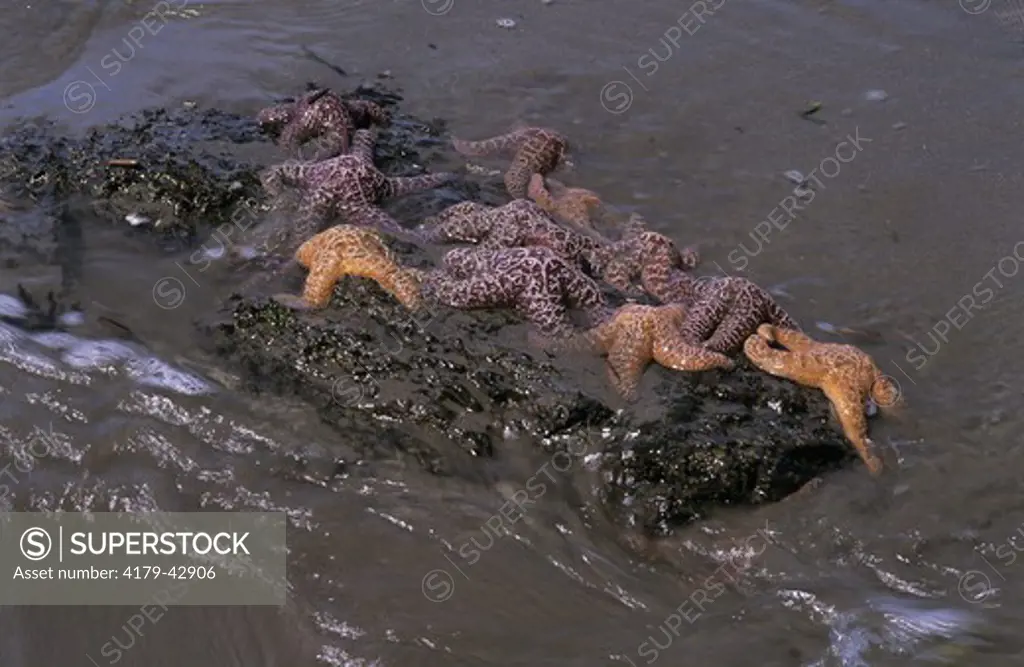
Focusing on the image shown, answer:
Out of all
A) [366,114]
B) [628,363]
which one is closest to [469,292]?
[628,363]

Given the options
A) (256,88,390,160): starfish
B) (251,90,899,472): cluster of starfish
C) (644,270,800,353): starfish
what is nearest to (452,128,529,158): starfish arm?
(251,90,899,472): cluster of starfish

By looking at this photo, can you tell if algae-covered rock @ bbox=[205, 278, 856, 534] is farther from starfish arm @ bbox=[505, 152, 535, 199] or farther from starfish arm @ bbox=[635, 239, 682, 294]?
starfish arm @ bbox=[505, 152, 535, 199]

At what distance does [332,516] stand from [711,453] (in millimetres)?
2290

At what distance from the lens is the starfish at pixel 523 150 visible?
7.96 m

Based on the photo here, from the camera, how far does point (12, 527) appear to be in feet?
18.6

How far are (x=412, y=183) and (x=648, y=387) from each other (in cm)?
295

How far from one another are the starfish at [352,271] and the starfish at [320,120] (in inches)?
71.0

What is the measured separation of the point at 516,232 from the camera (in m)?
6.98

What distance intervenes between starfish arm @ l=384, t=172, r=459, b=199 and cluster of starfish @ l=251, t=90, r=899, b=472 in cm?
1

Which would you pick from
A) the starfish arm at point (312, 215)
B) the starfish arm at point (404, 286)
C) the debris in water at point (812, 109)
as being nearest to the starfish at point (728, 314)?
the starfish arm at point (404, 286)

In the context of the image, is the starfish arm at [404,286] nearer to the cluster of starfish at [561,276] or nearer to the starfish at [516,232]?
the cluster of starfish at [561,276]

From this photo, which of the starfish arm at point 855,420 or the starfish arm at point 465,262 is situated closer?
the starfish arm at point 855,420

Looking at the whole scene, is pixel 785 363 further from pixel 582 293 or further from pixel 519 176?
pixel 519 176

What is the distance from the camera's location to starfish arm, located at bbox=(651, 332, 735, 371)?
19.9 ft
